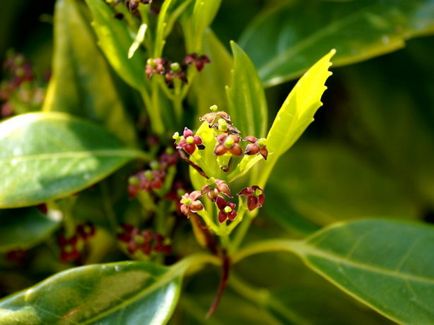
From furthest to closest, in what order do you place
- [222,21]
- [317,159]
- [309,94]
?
[317,159], [222,21], [309,94]

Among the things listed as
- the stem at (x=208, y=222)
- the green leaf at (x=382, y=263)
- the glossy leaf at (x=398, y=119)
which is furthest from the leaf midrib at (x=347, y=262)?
the glossy leaf at (x=398, y=119)

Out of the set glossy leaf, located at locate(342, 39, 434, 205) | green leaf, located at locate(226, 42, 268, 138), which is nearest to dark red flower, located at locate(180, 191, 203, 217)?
green leaf, located at locate(226, 42, 268, 138)

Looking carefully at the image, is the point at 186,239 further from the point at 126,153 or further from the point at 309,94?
the point at 309,94

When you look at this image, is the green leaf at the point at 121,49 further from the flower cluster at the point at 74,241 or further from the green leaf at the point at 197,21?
the flower cluster at the point at 74,241

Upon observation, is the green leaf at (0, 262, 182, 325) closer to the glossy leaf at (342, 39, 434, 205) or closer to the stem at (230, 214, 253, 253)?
the stem at (230, 214, 253, 253)

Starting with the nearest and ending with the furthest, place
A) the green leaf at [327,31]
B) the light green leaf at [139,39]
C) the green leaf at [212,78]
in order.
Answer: the light green leaf at [139,39], the green leaf at [212,78], the green leaf at [327,31]

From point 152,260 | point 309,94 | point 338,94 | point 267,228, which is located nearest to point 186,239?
point 152,260
